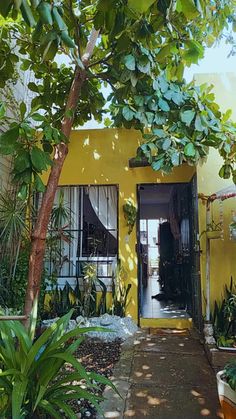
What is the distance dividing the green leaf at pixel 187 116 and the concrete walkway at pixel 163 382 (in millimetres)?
2461

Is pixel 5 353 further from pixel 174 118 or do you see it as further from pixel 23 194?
pixel 174 118

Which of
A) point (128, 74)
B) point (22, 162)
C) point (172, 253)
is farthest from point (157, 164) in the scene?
point (172, 253)

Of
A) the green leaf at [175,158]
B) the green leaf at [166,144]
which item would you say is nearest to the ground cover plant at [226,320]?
the green leaf at [175,158]

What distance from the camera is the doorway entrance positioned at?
17.5ft

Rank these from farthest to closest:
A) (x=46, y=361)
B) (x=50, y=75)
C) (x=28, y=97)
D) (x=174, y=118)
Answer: (x=28, y=97)
(x=50, y=75)
(x=174, y=118)
(x=46, y=361)

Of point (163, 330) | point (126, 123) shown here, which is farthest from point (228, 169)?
point (163, 330)

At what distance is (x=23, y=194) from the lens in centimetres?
230

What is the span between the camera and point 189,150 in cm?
340

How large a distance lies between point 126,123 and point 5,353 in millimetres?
2519

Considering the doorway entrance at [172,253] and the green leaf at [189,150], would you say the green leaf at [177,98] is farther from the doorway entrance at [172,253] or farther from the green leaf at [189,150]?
the doorway entrance at [172,253]

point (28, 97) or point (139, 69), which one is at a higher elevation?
point (28, 97)

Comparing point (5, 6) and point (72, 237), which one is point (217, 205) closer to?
point (72, 237)

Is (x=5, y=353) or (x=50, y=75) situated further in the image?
(x=50, y=75)

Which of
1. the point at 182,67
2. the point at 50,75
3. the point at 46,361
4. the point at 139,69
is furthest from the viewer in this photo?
the point at 50,75
